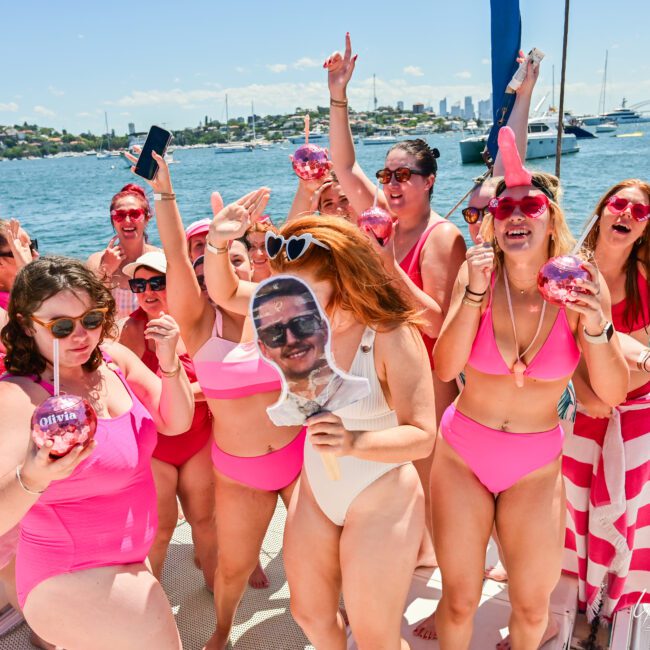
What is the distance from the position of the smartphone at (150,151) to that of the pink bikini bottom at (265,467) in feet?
3.86

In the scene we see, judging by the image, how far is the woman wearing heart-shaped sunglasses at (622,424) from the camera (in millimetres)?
2625

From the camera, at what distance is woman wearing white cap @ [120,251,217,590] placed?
275cm

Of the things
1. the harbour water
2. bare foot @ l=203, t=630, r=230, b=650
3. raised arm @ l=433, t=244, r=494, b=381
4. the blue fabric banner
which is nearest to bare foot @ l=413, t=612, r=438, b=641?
bare foot @ l=203, t=630, r=230, b=650

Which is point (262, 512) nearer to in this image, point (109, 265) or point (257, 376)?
point (257, 376)

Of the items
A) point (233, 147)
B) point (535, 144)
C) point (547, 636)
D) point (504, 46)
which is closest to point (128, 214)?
point (504, 46)

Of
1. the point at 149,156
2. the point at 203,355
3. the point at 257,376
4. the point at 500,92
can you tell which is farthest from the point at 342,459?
the point at 500,92

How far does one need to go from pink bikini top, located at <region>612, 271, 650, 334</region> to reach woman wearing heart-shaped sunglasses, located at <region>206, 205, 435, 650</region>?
123 cm

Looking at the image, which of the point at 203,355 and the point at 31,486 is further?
the point at 203,355

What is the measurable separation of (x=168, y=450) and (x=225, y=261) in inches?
37.4

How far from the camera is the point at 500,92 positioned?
3264 mm

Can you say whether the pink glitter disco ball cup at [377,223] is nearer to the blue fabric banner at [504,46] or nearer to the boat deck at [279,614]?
the blue fabric banner at [504,46]

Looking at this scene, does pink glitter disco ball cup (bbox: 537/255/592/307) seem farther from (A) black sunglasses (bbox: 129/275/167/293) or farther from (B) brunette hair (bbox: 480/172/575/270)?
(A) black sunglasses (bbox: 129/275/167/293)

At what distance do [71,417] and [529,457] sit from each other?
1558 millimetres

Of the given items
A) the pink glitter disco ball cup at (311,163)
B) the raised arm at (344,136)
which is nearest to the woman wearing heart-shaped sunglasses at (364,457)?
the raised arm at (344,136)
